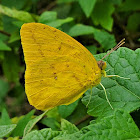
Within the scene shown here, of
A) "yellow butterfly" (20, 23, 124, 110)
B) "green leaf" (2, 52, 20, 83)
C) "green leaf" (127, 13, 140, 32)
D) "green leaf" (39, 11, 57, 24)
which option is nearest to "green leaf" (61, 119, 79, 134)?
"yellow butterfly" (20, 23, 124, 110)

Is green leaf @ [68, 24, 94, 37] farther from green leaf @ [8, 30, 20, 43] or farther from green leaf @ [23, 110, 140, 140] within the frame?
green leaf @ [23, 110, 140, 140]

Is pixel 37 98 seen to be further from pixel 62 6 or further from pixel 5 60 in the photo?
pixel 62 6

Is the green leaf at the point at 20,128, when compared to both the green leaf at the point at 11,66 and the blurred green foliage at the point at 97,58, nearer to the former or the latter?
the blurred green foliage at the point at 97,58

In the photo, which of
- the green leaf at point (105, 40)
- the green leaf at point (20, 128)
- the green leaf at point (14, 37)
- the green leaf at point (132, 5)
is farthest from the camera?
the green leaf at point (132, 5)

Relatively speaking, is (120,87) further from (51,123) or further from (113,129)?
(51,123)

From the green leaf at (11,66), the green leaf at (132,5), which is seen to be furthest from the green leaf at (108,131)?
the green leaf at (132,5)

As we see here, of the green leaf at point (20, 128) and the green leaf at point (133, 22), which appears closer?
the green leaf at point (20, 128)

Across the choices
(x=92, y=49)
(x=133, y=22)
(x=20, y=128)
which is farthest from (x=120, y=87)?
(x=133, y=22)
